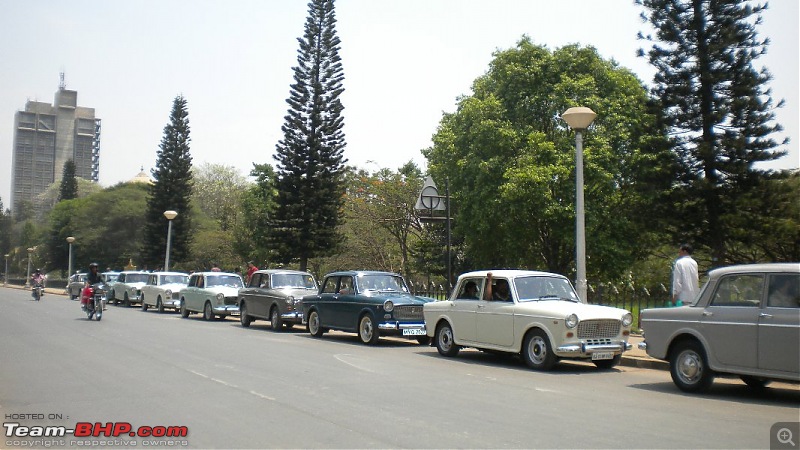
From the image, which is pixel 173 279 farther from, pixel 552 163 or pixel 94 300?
pixel 552 163

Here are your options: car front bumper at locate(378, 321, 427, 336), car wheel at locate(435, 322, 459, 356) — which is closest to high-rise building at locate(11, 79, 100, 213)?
car front bumper at locate(378, 321, 427, 336)

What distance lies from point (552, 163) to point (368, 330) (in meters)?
16.9

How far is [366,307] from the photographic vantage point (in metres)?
17.0

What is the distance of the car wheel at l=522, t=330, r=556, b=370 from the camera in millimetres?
12195

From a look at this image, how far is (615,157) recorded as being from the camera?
103 ft

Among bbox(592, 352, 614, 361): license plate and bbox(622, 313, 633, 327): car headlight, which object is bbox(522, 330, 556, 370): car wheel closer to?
bbox(592, 352, 614, 361): license plate

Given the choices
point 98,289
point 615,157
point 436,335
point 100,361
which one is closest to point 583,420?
point 436,335

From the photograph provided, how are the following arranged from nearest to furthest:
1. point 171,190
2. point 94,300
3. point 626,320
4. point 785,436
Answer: point 785,436 → point 626,320 → point 94,300 → point 171,190

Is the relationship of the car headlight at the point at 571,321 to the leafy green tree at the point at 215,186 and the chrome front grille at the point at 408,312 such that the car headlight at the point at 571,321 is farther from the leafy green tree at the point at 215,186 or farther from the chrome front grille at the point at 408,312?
the leafy green tree at the point at 215,186

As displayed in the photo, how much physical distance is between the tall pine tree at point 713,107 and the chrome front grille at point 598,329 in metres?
16.4

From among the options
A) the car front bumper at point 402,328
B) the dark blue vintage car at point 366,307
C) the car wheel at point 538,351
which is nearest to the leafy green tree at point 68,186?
the dark blue vintage car at point 366,307

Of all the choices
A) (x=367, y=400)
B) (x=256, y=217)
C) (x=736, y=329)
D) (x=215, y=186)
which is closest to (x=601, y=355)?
(x=736, y=329)

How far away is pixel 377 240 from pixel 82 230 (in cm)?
4597

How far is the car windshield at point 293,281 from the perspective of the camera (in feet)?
71.9
